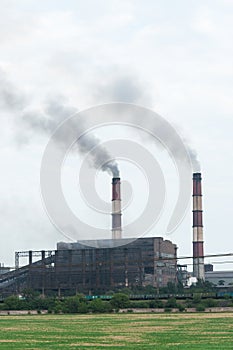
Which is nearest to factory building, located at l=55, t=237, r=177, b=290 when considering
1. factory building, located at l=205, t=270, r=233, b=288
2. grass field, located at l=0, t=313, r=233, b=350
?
factory building, located at l=205, t=270, r=233, b=288

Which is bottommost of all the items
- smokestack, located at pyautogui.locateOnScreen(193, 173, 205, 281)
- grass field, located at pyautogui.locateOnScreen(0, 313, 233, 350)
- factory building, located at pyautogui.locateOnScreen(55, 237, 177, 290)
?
grass field, located at pyautogui.locateOnScreen(0, 313, 233, 350)

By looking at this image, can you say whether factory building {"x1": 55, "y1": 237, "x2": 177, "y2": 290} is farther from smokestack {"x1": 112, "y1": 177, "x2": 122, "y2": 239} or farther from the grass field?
the grass field

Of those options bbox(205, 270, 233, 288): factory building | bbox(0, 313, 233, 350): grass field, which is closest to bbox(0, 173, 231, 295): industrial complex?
bbox(205, 270, 233, 288): factory building

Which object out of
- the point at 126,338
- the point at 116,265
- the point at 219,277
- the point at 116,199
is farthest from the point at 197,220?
the point at 126,338

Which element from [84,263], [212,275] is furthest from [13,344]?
Answer: [212,275]

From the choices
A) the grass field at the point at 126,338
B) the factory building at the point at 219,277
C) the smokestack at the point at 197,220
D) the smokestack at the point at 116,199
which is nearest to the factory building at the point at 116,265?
the smokestack at the point at 116,199

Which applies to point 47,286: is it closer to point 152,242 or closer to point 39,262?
point 39,262

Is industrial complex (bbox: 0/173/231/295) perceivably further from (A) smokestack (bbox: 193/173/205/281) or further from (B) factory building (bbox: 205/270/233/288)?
(B) factory building (bbox: 205/270/233/288)

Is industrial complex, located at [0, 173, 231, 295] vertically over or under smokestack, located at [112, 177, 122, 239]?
under

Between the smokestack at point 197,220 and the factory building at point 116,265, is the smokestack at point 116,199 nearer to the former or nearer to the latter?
the factory building at point 116,265

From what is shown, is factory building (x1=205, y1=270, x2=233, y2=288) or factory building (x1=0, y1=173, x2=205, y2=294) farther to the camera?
factory building (x1=205, y1=270, x2=233, y2=288)

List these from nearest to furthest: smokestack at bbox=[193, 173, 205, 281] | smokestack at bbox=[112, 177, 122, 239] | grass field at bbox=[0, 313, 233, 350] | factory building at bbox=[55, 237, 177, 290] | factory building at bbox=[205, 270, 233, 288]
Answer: grass field at bbox=[0, 313, 233, 350], factory building at bbox=[55, 237, 177, 290], smokestack at bbox=[193, 173, 205, 281], smokestack at bbox=[112, 177, 122, 239], factory building at bbox=[205, 270, 233, 288]

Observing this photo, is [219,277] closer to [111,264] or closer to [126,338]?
[111,264]

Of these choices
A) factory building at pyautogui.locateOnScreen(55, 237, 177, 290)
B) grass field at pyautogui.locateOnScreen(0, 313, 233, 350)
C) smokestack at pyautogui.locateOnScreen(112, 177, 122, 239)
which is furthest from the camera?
smokestack at pyautogui.locateOnScreen(112, 177, 122, 239)
